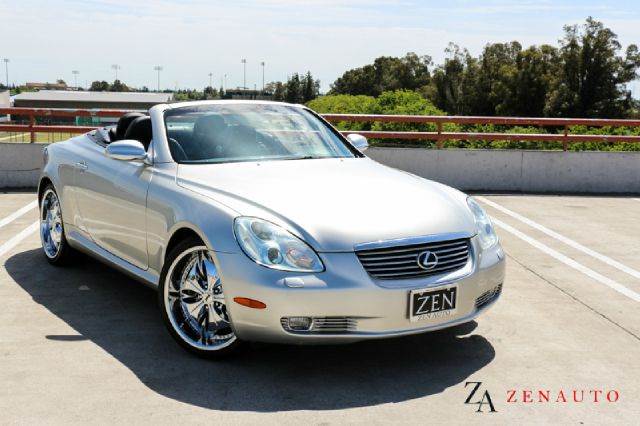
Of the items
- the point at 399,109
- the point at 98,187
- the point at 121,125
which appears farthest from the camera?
the point at 399,109

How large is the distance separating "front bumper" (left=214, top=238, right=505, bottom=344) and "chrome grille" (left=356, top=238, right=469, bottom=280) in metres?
0.04

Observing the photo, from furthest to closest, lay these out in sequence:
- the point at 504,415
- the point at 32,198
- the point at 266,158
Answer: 1. the point at 32,198
2. the point at 266,158
3. the point at 504,415

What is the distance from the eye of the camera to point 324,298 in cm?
420

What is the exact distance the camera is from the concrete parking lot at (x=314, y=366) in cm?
403

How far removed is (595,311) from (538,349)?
1.16 metres

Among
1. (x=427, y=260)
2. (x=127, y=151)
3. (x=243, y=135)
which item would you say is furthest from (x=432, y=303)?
(x=127, y=151)

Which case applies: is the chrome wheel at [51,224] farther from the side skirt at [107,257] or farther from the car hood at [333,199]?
the car hood at [333,199]

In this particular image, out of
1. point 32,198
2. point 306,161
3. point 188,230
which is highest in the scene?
point 306,161

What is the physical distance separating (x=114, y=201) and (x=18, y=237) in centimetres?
316

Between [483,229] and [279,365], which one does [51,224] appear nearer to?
[279,365]

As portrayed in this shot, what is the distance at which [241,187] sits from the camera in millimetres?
4805

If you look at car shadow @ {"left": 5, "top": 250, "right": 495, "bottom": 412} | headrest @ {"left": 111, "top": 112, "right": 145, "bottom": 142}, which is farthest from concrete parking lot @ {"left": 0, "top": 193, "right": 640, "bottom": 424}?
headrest @ {"left": 111, "top": 112, "right": 145, "bottom": 142}

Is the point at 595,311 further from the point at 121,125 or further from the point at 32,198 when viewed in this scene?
the point at 32,198

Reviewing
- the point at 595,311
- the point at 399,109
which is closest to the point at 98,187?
the point at 595,311
